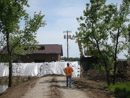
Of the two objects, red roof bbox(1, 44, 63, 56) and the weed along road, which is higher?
red roof bbox(1, 44, 63, 56)

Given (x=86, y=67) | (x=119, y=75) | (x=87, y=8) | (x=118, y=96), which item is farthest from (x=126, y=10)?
(x=86, y=67)

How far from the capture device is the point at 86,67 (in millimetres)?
32719

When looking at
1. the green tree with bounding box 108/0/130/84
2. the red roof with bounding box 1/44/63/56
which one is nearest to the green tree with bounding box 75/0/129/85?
the green tree with bounding box 108/0/130/84

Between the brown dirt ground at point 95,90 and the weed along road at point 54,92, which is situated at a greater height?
the weed along road at point 54,92

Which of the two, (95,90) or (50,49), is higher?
(50,49)

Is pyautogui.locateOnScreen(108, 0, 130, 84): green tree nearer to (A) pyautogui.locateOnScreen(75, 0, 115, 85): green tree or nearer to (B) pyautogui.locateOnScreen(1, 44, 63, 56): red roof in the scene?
(A) pyautogui.locateOnScreen(75, 0, 115, 85): green tree

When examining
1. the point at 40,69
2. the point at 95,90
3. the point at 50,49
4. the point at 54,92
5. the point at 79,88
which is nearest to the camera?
the point at 54,92

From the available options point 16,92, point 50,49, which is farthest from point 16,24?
point 50,49

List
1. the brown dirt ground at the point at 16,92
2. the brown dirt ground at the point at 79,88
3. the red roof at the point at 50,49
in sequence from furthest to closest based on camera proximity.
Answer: the red roof at the point at 50,49
the brown dirt ground at the point at 16,92
the brown dirt ground at the point at 79,88

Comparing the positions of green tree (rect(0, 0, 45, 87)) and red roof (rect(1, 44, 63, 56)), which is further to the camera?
red roof (rect(1, 44, 63, 56))

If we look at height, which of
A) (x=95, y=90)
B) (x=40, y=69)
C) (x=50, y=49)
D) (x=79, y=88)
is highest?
(x=50, y=49)

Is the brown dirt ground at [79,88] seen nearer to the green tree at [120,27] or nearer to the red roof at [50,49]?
the green tree at [120,27]

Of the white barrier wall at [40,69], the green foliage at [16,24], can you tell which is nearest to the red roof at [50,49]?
the white barrier wall at [40,69]

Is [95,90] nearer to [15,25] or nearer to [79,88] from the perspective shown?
[79,88]
